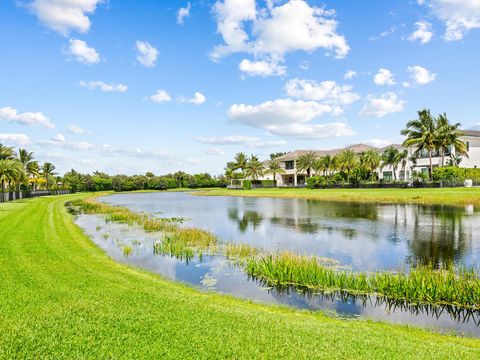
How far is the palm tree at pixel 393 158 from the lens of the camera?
277 feet

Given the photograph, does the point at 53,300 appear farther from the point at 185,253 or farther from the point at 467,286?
the point at 467,286

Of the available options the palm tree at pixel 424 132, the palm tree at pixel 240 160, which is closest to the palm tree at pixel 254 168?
the palm tree at pixel 240 160

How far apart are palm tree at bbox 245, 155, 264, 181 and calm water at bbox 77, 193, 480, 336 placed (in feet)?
287

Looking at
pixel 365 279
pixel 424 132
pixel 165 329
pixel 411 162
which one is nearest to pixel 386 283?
pixel 365 279

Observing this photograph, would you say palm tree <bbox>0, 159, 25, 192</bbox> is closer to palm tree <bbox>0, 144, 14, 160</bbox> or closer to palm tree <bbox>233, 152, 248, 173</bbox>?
palm tree <bbox>0, 144, 14, 160</bbox>

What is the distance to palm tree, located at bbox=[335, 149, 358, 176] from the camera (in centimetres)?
8894

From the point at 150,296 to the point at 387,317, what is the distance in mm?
6912

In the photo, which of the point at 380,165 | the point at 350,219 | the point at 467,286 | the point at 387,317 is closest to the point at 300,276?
the point at 387,317

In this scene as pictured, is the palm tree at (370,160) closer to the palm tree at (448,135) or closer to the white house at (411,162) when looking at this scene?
the white house at (411,162)

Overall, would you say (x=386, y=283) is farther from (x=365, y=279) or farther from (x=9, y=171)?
(x=9, y=171)

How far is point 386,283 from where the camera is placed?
505 inches

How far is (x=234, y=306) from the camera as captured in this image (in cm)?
1059

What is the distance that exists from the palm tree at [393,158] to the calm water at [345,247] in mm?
48192

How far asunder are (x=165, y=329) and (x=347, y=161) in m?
86.0
